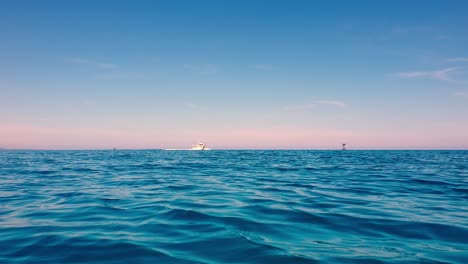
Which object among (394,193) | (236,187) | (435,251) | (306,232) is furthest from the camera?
(236,187)

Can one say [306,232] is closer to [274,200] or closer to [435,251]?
[435,251]

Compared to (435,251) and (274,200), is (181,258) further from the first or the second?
(274,200)

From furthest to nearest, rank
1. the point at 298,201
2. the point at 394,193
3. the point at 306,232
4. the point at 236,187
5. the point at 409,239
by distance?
the point at 236,187 < the point at 394,193 < the point at 298,201 < the point at 306,232 < the point at 409,239

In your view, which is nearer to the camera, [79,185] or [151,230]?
[151,230]

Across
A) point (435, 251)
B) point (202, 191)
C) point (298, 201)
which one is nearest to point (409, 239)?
point (435, 251)

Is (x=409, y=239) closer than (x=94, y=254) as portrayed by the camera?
No

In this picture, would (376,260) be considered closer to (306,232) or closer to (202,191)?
(306,232)

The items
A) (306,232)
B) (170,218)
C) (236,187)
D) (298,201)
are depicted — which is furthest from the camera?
(236,187)

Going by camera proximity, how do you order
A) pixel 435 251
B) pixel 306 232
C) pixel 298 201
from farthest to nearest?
pixel 298 201 < pixel 306 232 < pixel 435 251

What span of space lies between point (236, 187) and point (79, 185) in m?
6.83

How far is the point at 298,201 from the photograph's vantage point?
30.9ft

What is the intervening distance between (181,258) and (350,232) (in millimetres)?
3534

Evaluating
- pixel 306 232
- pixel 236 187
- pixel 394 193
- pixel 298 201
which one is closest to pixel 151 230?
pixel 306 232

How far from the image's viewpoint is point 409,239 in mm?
5668
